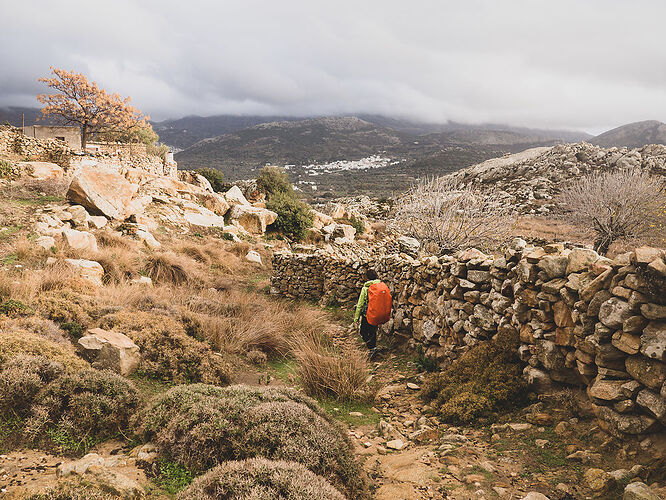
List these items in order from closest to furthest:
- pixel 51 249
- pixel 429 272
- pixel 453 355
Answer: pixel 453 355
pixel 429 272
pixel 51 249

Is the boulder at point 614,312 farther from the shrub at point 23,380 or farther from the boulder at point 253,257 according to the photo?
the boulder at point 253,257

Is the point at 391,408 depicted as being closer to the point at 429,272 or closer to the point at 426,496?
the point at 426,496

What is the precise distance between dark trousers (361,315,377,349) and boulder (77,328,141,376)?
15.3 ft

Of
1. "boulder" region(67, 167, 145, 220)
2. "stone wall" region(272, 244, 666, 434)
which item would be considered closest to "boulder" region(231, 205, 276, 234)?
"boulder" region(67, 167, 145, 220)

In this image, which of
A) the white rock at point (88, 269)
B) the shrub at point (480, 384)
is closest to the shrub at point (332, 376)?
the shrub at point (480, 384)

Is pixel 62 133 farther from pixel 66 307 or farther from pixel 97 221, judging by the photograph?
pixel 66 307

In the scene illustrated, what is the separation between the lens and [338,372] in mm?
5797

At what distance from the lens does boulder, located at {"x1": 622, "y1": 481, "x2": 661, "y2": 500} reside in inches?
95.3

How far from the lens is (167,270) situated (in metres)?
11.9

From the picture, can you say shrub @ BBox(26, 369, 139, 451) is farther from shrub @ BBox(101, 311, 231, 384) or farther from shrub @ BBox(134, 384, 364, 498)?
shrub @ BBox(101, 311, 231, 384)

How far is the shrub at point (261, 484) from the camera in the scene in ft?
8.32

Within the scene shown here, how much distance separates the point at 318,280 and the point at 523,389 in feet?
34.0


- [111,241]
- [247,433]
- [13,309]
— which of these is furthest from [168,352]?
[111,241]

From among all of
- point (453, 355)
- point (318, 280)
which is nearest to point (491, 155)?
point (318, 280)
